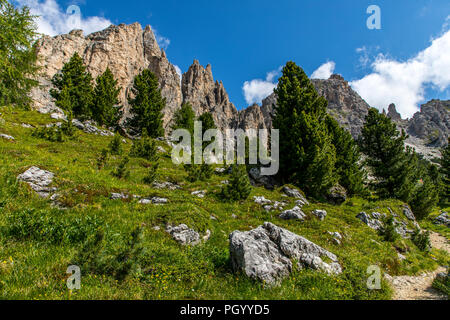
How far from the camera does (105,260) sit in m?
4.88

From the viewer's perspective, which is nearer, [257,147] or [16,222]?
[16,222]

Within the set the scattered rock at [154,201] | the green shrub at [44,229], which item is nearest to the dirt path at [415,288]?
the green shrub at [44,229]

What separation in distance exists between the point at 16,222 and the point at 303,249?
31.6 feet

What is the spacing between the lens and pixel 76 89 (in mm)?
35594

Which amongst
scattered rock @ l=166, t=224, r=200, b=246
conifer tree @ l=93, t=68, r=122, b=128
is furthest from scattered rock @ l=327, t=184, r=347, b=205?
conifer tree @ l=93, t=68, r=122, b=128

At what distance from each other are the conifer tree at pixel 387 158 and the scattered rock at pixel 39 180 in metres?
35.5

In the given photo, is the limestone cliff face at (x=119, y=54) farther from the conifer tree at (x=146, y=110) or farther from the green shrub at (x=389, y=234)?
the green shrub at (x=389, y=234)

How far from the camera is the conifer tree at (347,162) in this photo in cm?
2827

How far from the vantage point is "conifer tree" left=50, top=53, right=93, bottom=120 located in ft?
→ 113

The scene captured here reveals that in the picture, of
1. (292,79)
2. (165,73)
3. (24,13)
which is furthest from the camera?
(165,73)

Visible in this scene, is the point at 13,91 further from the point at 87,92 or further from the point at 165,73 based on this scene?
the point at 165,73
